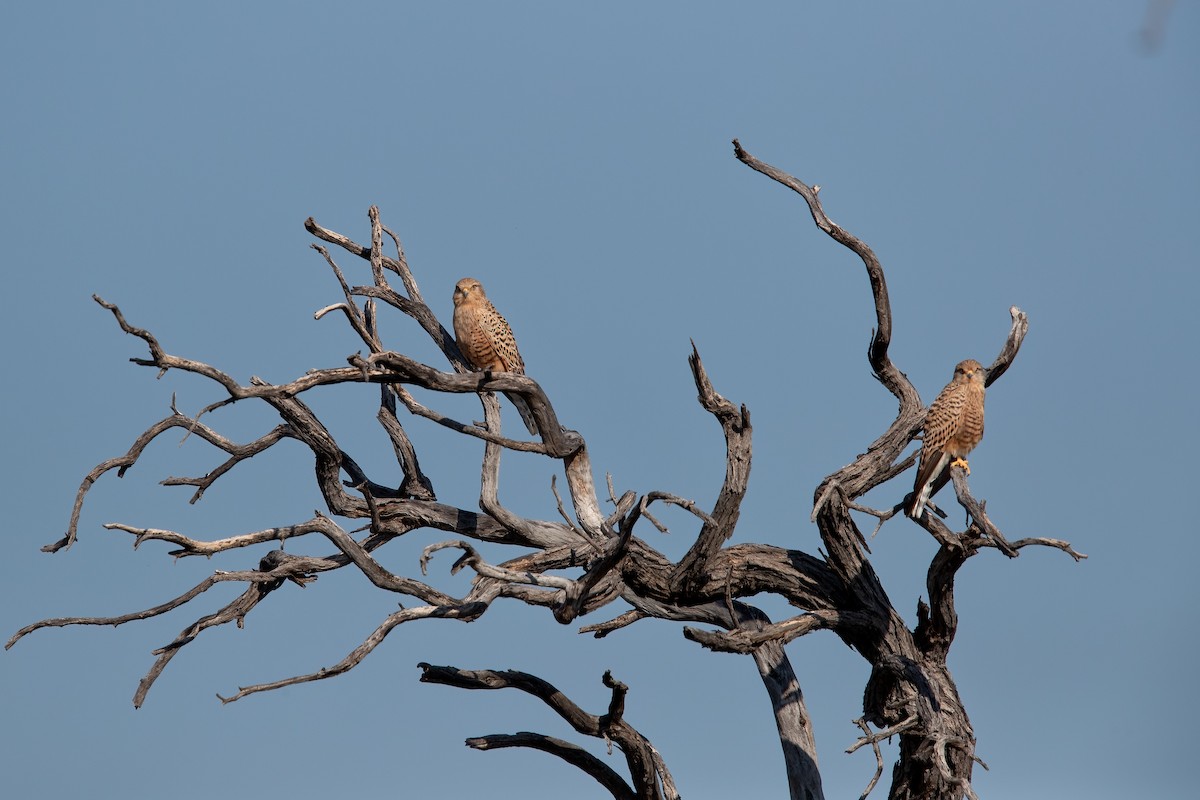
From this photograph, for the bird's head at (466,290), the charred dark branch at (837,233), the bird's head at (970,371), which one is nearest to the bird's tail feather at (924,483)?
the bird's head at (970,371)

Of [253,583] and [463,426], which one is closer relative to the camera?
[463,426]

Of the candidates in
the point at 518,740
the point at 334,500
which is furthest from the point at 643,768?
the point at 334,500

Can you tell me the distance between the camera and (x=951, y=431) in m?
7.77

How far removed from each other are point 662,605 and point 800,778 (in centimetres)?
147

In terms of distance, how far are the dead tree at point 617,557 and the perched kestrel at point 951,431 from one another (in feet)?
0.43

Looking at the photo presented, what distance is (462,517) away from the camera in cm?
838

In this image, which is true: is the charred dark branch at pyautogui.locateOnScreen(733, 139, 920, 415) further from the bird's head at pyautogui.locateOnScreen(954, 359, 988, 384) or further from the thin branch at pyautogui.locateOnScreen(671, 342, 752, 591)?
the thin branch at pyautogui.locateOnScreen(671, 342, 752, 591)

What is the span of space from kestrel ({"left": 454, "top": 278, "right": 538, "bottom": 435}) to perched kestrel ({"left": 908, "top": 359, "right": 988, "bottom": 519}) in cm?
258

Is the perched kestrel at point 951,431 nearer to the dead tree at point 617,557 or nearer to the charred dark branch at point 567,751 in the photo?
the dead tree at point 617,557

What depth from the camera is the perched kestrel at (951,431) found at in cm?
779

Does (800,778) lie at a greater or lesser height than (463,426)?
lesser

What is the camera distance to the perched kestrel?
779cm

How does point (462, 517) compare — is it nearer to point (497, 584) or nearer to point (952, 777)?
point (497, 584)

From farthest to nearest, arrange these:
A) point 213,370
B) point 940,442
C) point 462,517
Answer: point 462,517, point 940,442, point 213,370
